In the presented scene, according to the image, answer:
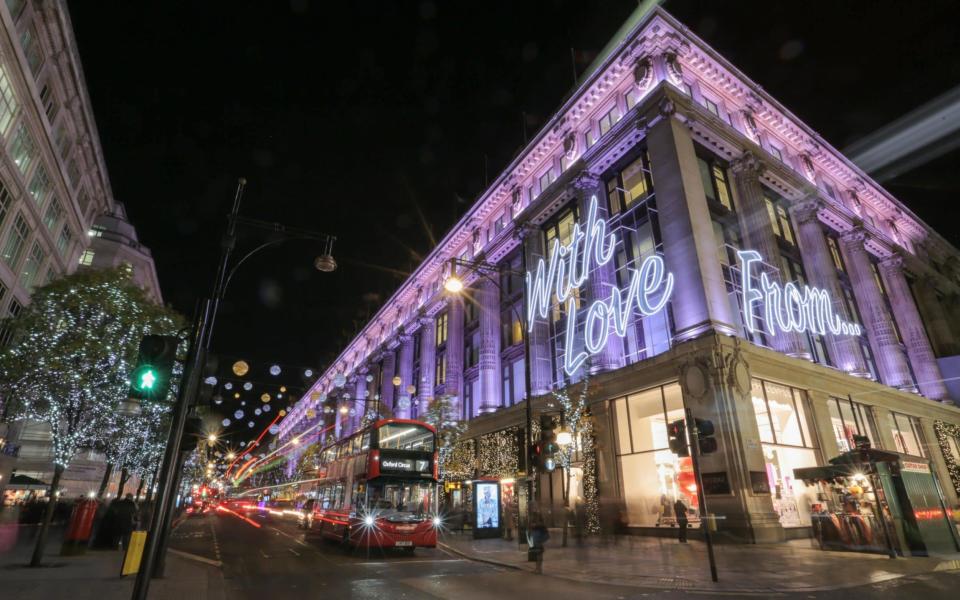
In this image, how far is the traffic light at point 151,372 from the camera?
7.09 m

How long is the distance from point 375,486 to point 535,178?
29.0 metres

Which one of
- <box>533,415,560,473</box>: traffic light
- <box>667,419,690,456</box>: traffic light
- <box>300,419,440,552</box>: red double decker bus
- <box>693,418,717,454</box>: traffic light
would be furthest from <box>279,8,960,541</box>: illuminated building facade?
<box>693,418,717,454</box>: traffic light

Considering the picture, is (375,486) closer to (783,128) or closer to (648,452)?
(648,452)

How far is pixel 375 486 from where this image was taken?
17.8 m

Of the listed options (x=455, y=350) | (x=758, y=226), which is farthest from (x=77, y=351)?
(x=758, y=226)

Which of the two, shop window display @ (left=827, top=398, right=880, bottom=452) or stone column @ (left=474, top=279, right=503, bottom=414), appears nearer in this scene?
shop window display @ (left=827, top=398, right=880, bottom=452)

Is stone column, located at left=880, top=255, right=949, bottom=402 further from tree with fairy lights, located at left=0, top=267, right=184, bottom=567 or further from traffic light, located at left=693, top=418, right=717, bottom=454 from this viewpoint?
tree with fairy lights, located at left=0, top=267, right=184, bottom=567

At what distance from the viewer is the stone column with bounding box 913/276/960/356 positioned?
1619 inches

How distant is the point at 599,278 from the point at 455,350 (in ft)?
65.5

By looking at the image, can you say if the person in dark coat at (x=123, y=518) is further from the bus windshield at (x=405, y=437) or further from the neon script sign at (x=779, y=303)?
the neon script sign at (x=779, y=303)

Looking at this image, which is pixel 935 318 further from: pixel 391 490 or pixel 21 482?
pixel 21 482

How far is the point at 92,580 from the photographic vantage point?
1112 cm

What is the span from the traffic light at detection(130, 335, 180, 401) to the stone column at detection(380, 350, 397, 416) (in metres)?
55.0

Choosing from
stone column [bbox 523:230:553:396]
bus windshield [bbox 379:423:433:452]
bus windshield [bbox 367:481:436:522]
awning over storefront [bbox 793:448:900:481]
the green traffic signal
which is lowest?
bus windshield [bbox 367:481:436:522]
